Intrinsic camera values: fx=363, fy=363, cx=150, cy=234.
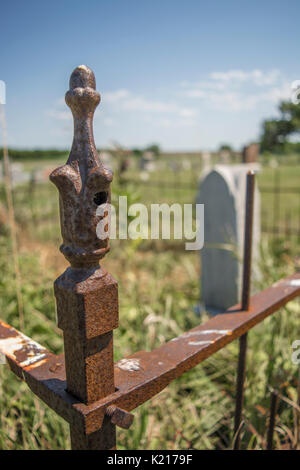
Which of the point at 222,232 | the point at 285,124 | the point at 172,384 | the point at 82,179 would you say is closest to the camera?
the point at 82,179

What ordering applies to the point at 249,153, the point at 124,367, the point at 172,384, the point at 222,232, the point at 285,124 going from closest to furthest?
the point at 124,367, the point at 172,384, the point at 222,232, the point at 249,153, the point at 285,124

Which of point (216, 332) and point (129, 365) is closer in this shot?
point (129, 365)

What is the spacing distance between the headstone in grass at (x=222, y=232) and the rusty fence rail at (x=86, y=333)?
101 inches

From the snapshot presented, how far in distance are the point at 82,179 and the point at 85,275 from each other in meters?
0.16

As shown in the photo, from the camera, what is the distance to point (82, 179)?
57cm

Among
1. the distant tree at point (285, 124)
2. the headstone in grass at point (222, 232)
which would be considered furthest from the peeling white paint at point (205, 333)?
the distant tree at point (285, 124)

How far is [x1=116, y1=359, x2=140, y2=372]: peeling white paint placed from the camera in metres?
0.76

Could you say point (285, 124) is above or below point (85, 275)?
above

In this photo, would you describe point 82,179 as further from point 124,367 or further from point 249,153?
point 249,153

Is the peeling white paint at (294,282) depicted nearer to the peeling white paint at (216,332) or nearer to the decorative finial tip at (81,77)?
the peeling white paint at (216,332)

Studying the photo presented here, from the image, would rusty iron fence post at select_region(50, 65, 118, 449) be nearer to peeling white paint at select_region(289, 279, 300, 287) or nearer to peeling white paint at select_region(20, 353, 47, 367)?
peeling white paint at select_region(20, 353, 47, 367)

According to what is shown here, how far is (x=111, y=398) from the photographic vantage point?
650 mm

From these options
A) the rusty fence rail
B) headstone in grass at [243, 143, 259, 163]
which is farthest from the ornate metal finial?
headstone in grass at [243, 143, 259, 163]

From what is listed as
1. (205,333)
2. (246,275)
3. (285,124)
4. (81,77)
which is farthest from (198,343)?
(285,124)
